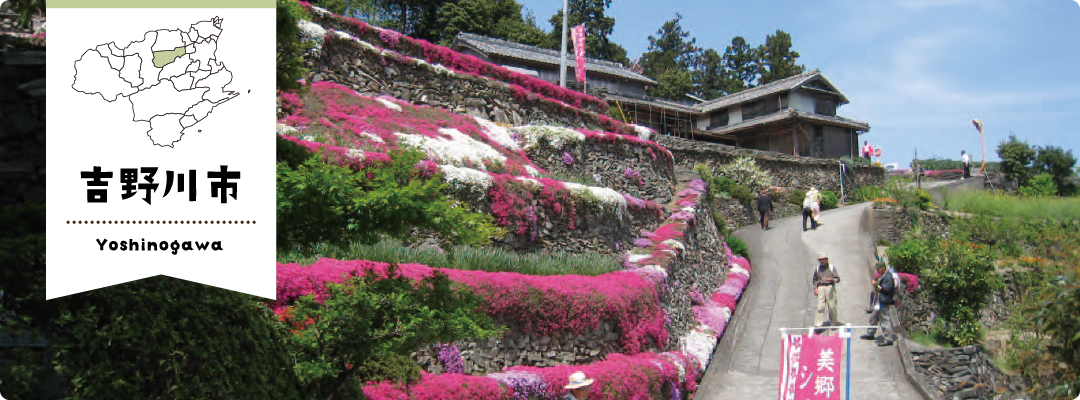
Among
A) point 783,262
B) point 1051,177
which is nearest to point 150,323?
point 783,262

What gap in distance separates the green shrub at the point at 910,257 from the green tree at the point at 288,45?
15.9 meters

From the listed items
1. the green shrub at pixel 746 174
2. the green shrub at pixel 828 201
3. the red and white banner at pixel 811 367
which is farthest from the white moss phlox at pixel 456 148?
the green shrub at pixel 828 201

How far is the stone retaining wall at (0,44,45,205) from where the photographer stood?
7.54 m

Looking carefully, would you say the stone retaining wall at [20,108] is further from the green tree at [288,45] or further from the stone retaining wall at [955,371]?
the stone retaining wall at [955,371]

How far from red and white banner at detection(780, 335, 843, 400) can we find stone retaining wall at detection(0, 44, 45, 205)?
9580 mm

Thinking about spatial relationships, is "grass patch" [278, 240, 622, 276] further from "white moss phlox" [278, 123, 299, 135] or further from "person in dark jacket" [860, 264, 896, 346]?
"person in dark jacket" [860, 264, 896, 346]

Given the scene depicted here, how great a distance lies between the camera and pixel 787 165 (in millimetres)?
36781

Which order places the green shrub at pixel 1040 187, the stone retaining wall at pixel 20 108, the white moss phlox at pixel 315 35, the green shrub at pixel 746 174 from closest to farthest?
the stone retaining wall at pixel 20 108
the white moss phlox at pixel 315 35
the green shrub at pixel 1040 187
the green shrub at pixel 746 174

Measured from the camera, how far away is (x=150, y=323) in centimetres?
517

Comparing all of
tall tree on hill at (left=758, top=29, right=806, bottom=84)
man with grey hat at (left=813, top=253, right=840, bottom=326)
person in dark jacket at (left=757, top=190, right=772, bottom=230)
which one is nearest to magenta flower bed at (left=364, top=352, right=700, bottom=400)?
man with grey hat at (left=813, top=253, right=840, bottom=326)

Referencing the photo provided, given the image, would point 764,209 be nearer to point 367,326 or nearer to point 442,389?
point 442,389

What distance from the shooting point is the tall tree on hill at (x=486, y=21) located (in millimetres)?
40719

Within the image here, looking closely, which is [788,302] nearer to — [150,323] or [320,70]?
[320,70]

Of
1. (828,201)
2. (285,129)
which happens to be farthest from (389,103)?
(828,201)
